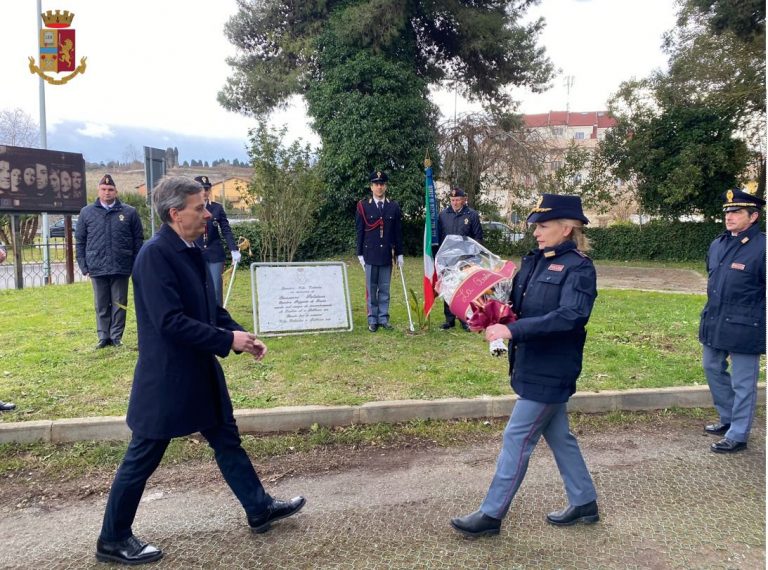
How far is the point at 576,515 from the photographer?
3.44 metres

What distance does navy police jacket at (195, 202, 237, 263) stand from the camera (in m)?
8.22

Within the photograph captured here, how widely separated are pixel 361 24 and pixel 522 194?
30.8ft

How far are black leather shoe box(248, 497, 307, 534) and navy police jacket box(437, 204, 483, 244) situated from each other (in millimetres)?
5666

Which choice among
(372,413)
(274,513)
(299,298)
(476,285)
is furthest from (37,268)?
(476,285)

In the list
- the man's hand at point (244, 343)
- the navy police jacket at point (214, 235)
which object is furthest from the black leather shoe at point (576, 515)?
the navy police jacket at point (214, 235)

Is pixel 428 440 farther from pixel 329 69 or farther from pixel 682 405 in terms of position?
pixel 329 69

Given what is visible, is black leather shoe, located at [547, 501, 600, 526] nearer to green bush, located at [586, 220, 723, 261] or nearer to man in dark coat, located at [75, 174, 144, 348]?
man in dark coat, located at [75, 174, 144, 348]

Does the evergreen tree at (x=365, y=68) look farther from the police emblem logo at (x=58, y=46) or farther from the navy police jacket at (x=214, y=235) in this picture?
the navy police jacket at (x=214, y=235)

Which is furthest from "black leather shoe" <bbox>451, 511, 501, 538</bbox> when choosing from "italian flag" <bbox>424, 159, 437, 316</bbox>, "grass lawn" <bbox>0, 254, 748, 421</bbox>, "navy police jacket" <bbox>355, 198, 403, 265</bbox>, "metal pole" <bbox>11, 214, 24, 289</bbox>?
"metal pole" <bbox>11, 214, 24, 289</bbox>

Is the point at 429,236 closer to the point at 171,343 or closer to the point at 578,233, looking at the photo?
the point at 578,233

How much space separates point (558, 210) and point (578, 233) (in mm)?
228

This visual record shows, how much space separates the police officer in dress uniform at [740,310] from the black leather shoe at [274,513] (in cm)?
340

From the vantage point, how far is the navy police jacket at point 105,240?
23.6 ft

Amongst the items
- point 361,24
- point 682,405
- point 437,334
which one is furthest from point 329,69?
point 682,405
